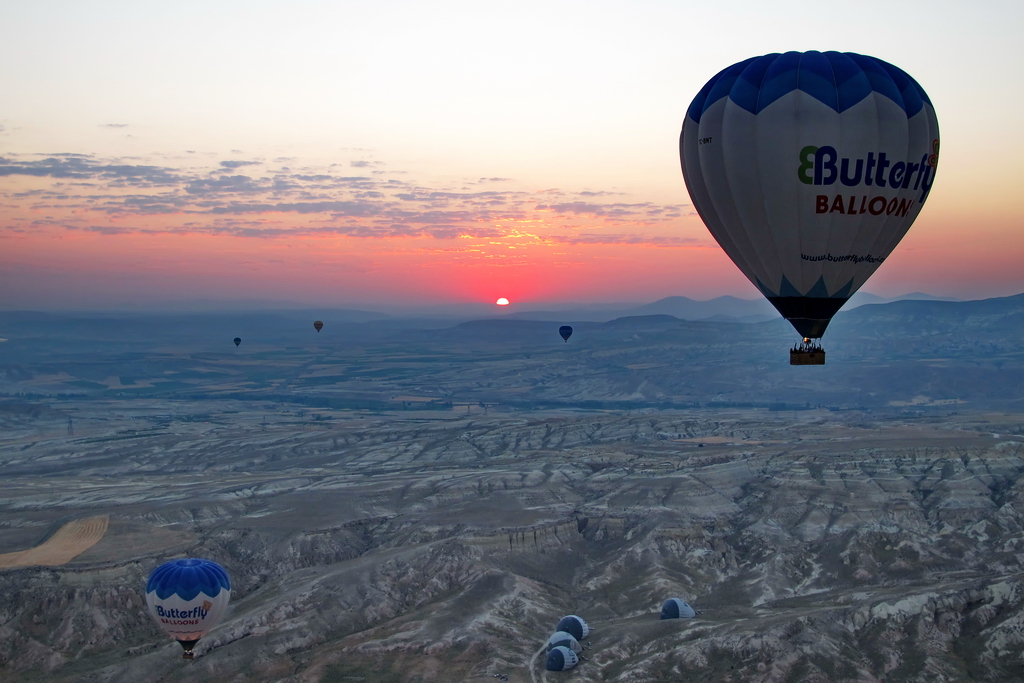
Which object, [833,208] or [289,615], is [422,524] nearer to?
[289,615]

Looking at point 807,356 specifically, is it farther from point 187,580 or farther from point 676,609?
point 676,609

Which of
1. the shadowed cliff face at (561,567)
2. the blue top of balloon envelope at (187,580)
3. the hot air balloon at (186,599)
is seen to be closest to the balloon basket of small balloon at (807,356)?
the shadowed cliff face at (561,567)

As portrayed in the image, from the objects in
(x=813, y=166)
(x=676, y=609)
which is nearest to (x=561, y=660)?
(x=676, y=609)

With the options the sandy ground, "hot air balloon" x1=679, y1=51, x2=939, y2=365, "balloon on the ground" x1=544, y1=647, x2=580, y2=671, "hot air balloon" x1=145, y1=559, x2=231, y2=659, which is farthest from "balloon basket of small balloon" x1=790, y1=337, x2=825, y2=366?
the sandy ground

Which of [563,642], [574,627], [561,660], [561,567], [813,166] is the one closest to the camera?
[813,166]

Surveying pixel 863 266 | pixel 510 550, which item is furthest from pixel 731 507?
pixel 863 266

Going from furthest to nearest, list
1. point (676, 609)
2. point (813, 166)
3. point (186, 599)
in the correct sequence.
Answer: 1. point (676, 609)
2. point (186, 599)
3. point (813, 166)

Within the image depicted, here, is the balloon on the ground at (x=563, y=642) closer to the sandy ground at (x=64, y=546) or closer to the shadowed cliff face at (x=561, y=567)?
the shadowed cliff face at (x=561, y=567)
